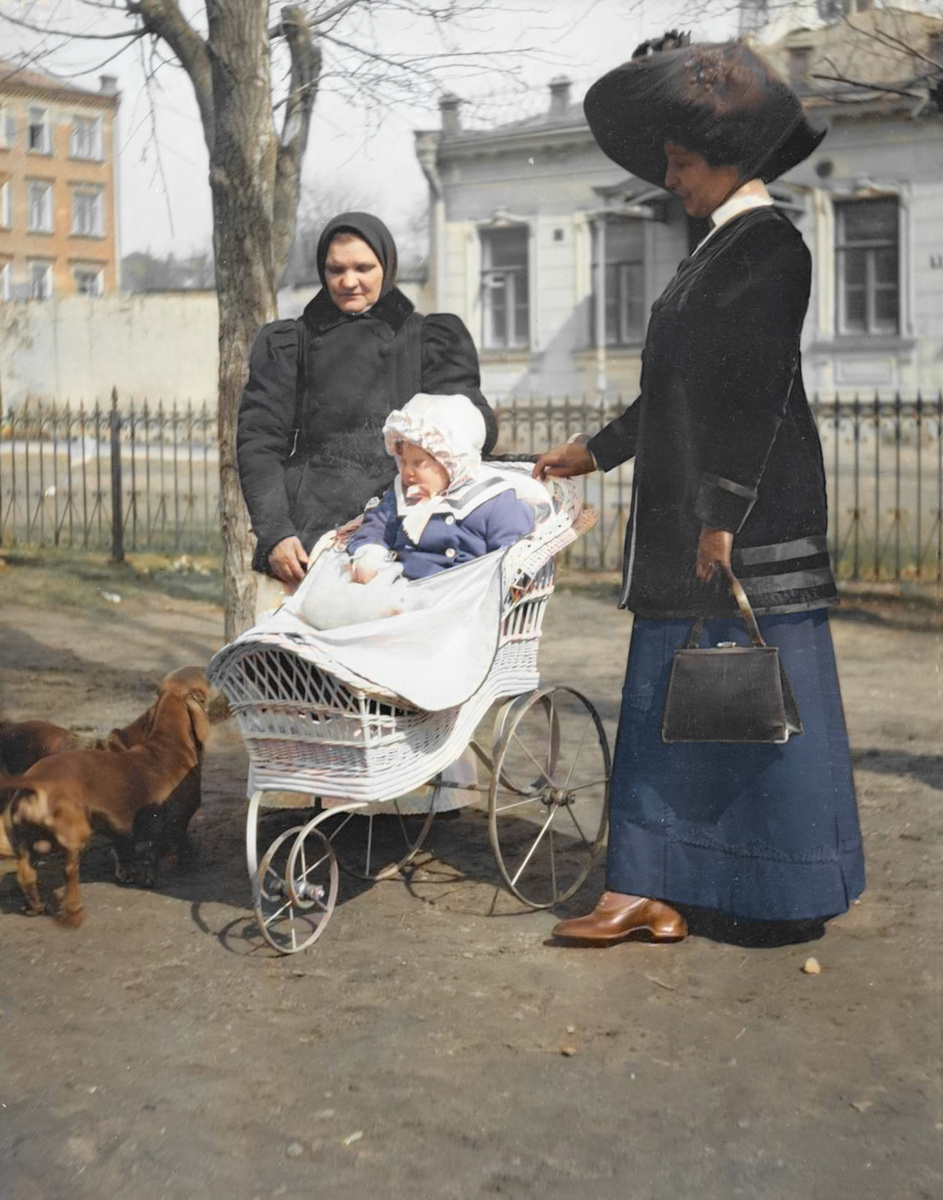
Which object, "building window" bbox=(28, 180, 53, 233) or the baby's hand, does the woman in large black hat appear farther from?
"building window" bbox=(28, 180, 53, 233)

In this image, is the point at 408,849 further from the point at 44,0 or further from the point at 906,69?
the point at 44,0

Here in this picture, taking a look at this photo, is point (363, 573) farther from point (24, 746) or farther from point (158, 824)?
point (24, 746)

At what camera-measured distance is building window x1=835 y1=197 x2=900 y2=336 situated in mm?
7949

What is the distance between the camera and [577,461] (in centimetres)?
445

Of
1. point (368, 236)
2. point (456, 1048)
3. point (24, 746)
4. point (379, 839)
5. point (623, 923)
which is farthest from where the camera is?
point (379, 839)

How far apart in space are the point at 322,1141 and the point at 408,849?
2186mm

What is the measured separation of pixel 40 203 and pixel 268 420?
122 inches

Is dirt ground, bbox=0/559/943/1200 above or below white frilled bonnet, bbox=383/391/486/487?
below

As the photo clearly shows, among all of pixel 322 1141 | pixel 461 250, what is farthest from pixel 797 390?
pixel 461 250

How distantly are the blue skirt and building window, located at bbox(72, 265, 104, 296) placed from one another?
152 inches

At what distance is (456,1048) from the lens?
3.46 m

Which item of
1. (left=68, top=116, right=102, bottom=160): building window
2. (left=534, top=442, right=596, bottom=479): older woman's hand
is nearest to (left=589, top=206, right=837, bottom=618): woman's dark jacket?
(left=534, top=442, right=596, bottom=479): older woman's hand

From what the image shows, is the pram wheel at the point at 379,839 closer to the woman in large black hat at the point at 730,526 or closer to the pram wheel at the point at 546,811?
the pram wheel at the point at 546,811

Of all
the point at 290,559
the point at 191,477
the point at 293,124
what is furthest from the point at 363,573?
the point at 191,477
